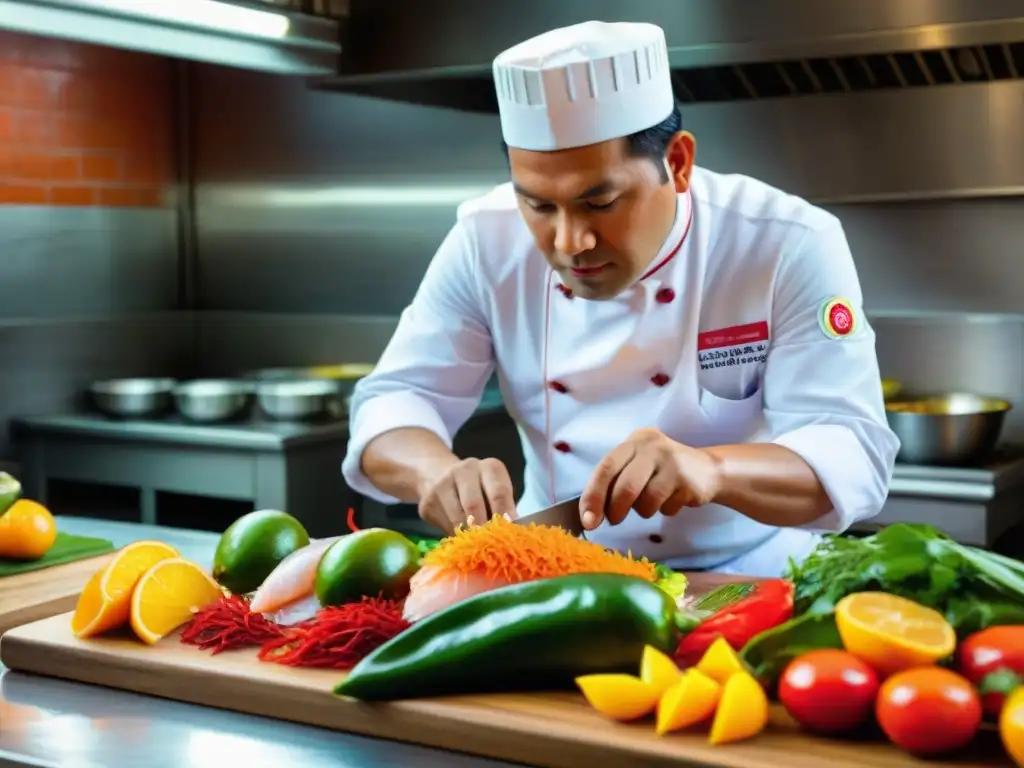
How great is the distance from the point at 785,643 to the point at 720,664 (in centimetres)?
9

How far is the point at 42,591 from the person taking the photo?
1.94 meters

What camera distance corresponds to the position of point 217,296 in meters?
4.75

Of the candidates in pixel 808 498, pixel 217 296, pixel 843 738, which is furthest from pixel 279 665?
pixel 217 296

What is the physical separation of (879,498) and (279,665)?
1.05m

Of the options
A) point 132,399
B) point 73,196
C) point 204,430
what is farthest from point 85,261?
point 204,430

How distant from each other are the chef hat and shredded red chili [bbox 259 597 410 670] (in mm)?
738

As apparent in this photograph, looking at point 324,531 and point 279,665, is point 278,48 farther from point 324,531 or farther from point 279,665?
point 279,665

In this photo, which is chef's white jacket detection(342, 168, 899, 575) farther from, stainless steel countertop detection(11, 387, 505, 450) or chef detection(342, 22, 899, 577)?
stainless steel countertop detection(11, 387, 505, 450)

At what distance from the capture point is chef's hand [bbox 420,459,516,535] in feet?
5.92

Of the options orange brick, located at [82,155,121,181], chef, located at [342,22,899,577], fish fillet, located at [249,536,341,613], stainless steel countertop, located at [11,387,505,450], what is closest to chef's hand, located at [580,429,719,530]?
chef, located at [342,22,899,577]

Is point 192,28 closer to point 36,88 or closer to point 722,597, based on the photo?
point 36,88

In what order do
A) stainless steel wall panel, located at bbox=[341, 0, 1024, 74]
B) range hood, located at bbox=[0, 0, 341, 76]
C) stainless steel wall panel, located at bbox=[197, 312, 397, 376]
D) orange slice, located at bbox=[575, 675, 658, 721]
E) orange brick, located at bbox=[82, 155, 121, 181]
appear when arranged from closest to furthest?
orange slice, located at bbox=[575, 675, 658, 721] → range hood, located at bbox=[0, 0, 341, 76] → stainless steel wall panel, located at bbox=[341, 0, 1024, 74] → orange brick, located at bbox=[82, 155, 121, 181] → stainless steel wall panel, located at bbox=[197, 312, 397, 376]

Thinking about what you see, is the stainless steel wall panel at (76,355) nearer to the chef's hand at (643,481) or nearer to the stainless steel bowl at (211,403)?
the stainless steel bowl at (211,403)

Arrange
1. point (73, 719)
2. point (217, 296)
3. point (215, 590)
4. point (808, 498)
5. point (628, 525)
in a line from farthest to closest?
point (217, 296) → point (628, 525) → point (808, 498) → point (215, 590) → point (73, 719)
